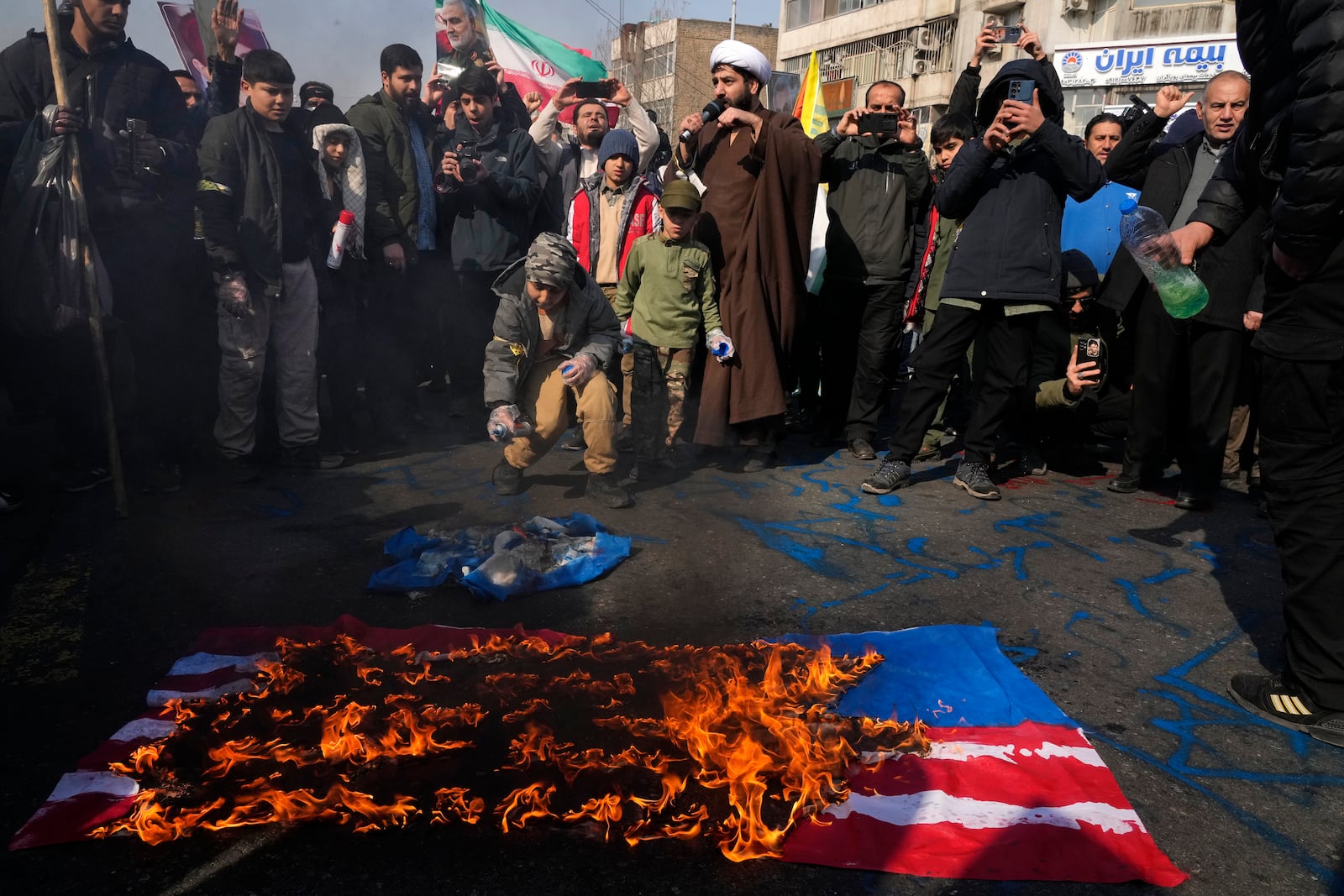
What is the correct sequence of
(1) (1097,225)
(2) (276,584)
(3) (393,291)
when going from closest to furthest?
(2) (276,584) → (1) (1097,225) → (3) (393,291)

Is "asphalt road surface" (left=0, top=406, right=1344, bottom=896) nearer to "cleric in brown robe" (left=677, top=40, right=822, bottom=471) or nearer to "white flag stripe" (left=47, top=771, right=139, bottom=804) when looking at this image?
"white flag stripe" (left=47, top=771, right=139, bottom=804)

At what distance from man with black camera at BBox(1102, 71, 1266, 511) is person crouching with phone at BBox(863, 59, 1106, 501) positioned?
63cm

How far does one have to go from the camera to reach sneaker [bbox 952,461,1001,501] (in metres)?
5.47

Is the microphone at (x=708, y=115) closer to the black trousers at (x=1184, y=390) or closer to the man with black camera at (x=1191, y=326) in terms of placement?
the man with black camera at (x=1191, y=326)

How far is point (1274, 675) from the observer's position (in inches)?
125

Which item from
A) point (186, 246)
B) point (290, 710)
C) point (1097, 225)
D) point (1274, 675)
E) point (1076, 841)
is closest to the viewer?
point (1076, 841)

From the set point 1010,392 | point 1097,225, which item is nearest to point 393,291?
point 1010,392

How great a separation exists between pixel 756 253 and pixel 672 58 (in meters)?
46.0

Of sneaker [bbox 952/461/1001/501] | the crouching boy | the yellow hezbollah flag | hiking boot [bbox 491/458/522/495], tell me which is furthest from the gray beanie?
the yellow hezbollah flag

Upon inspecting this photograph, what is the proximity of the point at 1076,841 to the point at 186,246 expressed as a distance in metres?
5.66

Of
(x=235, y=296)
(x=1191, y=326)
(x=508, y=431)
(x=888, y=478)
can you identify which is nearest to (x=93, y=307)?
(x=235, y=296)

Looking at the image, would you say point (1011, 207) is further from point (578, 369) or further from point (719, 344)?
point (578, 369)

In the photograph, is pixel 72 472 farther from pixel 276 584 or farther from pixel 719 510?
pixel 719 510

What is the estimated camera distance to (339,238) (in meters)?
5.96
